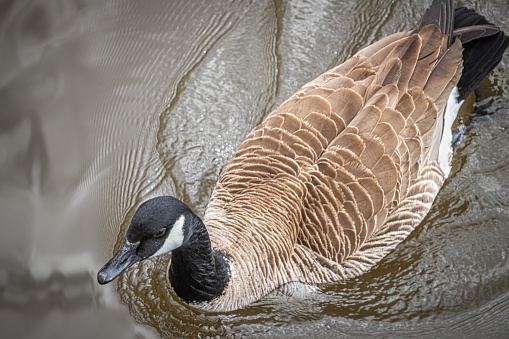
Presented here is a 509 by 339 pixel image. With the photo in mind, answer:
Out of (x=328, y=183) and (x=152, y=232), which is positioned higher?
(x=328, y=183)

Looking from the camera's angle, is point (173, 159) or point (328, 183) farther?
point (173, 159)

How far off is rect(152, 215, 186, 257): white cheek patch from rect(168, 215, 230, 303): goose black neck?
0.08 m

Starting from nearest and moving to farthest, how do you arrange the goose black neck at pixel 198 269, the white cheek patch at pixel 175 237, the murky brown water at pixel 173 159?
1. the white cheek patch at pixel 175 237
2. the goose black neck at pixel 198 269
3. the murky brown water at pixel 173 159

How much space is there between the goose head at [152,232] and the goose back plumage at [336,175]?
61 cm

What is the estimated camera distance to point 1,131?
4.95 m

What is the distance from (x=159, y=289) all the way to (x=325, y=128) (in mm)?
1983

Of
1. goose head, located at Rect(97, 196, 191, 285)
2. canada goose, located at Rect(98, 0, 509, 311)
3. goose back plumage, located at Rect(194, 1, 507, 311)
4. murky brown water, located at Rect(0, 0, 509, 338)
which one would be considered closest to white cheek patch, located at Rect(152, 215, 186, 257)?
goose head, located at Rect(97, 196, 191, 285)

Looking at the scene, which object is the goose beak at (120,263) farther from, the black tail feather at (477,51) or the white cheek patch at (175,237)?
the black tail feather at (477,51)

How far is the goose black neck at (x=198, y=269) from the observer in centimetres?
332

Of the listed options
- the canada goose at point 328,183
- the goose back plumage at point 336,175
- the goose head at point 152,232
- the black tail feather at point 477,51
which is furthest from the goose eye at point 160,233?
the black tail feather at point 477,51

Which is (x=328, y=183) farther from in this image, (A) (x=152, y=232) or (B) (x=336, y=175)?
(A) (x=152, y=232)

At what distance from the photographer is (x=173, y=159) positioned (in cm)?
511

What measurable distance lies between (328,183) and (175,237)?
1236 millimetres

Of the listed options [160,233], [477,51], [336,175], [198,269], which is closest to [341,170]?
[336,175]
